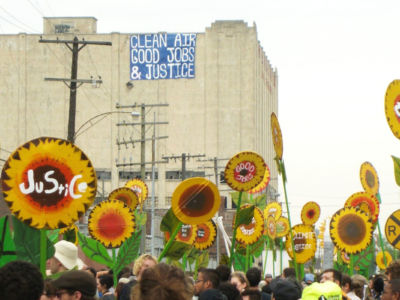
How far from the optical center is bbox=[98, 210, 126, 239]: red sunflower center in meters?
17.3

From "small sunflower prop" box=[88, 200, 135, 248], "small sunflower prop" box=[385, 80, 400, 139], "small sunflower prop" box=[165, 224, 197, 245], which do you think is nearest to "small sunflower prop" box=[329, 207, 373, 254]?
"small sunflower prop" box=[165, 224, 197, 245]

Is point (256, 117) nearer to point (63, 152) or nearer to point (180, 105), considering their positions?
point (180, 105)

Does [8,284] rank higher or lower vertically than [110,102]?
lower

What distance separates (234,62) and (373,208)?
63577 millimetres

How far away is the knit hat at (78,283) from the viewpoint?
6898mm

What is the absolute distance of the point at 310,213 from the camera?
1307 inches

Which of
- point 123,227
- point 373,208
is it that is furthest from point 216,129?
point 123,227

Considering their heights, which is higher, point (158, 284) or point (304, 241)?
point (304, 241)

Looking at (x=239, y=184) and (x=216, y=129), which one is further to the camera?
(x=216, y=129)

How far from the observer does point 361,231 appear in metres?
20.6

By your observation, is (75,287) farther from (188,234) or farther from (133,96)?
(133,96)

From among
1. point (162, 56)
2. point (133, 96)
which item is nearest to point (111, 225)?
point (162, 56)

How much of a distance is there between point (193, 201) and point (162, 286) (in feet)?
28.9

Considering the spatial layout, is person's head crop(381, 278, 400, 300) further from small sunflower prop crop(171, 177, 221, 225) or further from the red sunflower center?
the red sunflower center
